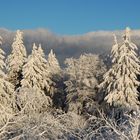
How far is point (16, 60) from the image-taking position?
4856 cm

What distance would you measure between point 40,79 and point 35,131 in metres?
34.9

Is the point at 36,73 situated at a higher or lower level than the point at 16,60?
lower

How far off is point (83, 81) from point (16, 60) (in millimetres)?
7461

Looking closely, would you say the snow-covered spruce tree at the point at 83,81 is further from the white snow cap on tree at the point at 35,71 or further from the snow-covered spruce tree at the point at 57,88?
the white snow cap on tree at the point at 35,71

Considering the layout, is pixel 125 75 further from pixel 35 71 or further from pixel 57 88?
pixel 57 88

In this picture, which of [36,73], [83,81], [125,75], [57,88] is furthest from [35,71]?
[125,75]

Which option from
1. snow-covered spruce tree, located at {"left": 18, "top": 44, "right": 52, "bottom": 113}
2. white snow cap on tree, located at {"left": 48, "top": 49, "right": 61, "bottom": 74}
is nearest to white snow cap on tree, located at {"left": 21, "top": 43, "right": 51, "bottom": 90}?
snow-covered spruce tree, located at {"left": 18, "top": 44, "right": 52, "bottom": 113}

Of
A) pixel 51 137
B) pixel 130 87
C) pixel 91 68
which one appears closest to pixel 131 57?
pixel 130 87

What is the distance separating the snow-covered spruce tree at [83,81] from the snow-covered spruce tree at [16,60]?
209 inches

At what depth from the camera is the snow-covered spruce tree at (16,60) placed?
48.3 metres

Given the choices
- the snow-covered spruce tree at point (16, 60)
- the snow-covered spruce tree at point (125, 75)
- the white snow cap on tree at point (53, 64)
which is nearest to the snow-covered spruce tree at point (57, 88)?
the white snow cap on tree at point (53, 64)

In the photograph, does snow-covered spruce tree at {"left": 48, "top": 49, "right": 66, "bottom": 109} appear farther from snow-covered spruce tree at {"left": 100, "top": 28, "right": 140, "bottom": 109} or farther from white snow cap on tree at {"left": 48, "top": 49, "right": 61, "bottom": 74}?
snow-covered spruce tree at {"left": 100, "top": 28, "right": 140, "bottom": 109}

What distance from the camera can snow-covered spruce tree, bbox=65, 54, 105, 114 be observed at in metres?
46.2

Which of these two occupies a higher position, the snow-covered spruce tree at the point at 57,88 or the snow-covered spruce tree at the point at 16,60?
the snow-covered spruce tree at the point at 16,60
